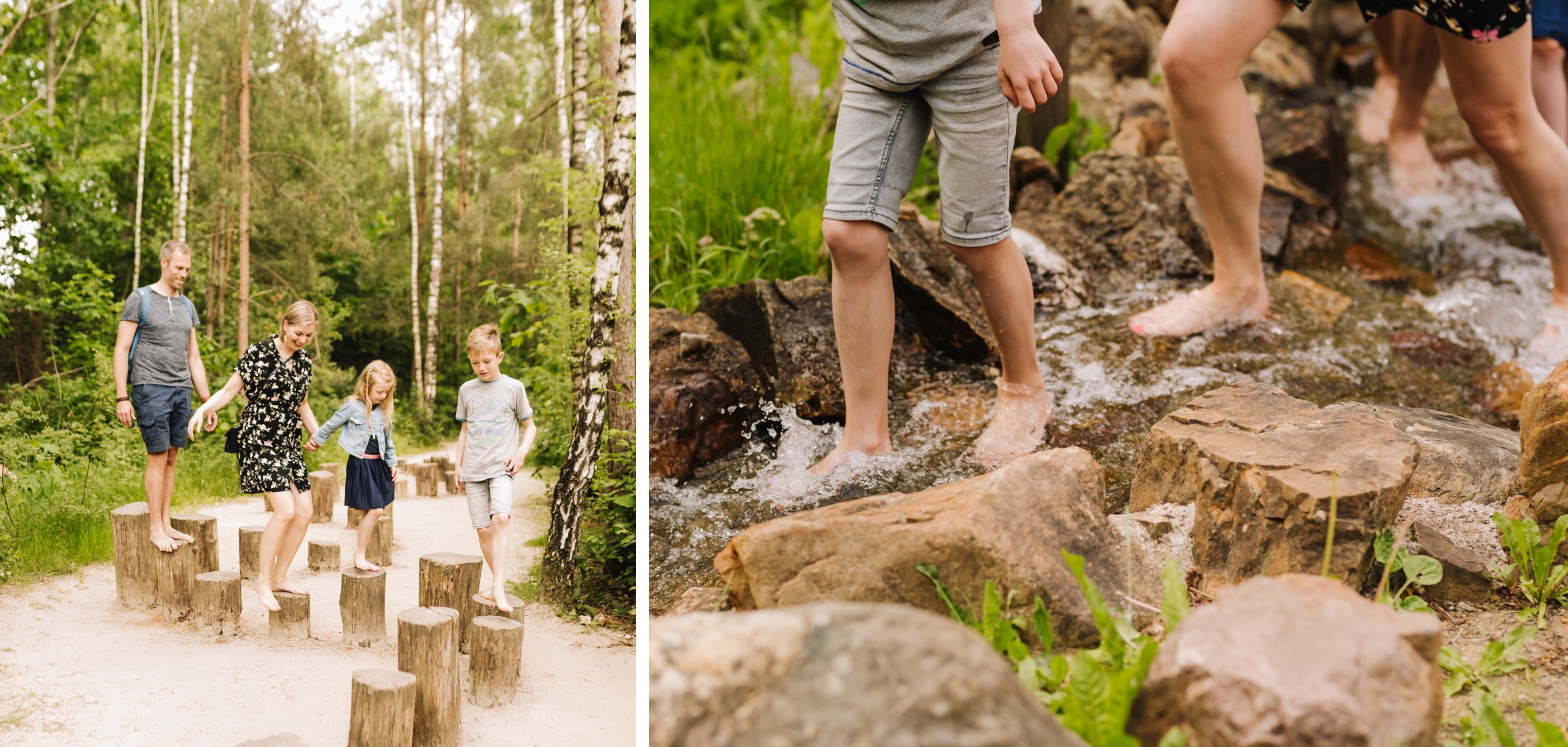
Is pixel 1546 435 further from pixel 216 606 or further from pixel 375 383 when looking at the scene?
pixel 216 606

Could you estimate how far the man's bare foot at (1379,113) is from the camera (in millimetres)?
4578

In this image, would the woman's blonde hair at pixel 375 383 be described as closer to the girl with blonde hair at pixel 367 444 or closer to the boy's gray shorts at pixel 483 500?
the girl with blonde hair at pixel 367 444

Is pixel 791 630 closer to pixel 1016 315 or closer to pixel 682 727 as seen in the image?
pixel 682 727

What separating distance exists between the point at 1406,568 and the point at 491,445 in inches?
79.3

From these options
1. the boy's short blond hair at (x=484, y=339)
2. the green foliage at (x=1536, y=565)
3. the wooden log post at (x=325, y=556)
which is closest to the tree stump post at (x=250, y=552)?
the wooden log post at (x=325, y=556)

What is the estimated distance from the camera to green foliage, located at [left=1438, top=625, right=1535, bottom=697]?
4.27ft

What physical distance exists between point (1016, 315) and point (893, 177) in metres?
0.45

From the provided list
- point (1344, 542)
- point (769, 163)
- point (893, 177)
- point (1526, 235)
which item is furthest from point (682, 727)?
point (1526, 235)

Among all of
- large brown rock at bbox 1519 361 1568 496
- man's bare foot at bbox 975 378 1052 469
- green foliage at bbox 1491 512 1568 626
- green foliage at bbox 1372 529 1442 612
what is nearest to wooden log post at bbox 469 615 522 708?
man's bare foot at bbox 975 378 1052 469

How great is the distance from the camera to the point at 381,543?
227cm

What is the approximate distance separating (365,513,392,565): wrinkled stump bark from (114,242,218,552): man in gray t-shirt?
0.47 metres

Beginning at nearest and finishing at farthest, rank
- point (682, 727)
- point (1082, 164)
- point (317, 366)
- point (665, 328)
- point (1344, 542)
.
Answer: point (682, 727) → point (1344, 542) → point (317, 366) → point (665, 328) → point (1082, 164)

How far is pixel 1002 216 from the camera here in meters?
1.95

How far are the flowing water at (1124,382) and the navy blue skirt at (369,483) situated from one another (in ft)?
2.39
